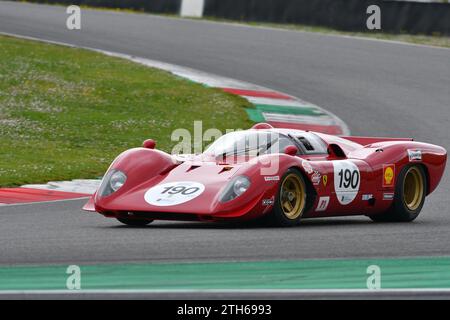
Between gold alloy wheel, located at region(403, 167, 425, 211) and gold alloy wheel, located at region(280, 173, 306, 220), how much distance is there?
1805mm

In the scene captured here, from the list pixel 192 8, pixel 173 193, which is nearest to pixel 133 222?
pixel 173 193

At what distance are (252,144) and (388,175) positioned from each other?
145 centimetres

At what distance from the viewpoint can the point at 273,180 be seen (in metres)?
9.63

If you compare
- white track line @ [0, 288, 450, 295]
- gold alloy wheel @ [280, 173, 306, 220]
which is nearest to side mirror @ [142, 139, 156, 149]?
gold alloy wheel @ [280, 173, 306, 220]

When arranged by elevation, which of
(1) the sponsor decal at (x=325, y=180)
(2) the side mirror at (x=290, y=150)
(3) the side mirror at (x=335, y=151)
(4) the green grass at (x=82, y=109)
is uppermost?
(2) the side mirror at (x=290, y=150)

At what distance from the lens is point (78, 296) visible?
22.0 ft

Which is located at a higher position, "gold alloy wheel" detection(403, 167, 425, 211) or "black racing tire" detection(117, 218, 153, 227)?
"gold alloy wheel" detection(403, 167, 425, 211)

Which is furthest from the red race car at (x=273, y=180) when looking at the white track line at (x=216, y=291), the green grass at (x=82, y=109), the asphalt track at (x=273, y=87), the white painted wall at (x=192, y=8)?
the white painted wall at (x=192, y=8)

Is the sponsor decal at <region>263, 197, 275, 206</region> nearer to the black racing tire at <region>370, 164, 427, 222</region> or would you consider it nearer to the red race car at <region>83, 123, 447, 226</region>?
the red race car at <region>83, 123, 447, 226</region>

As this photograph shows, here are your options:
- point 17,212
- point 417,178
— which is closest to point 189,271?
point 17,212

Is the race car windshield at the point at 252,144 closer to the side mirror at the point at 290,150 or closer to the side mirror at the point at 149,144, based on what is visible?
the side mirror at the point at 290,150

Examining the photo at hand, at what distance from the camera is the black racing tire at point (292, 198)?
9812mm

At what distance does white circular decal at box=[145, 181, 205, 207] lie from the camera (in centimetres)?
962

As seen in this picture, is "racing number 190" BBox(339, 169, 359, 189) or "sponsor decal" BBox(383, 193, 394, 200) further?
"sponsor decal" BBox(383, 193, 394, 200)
